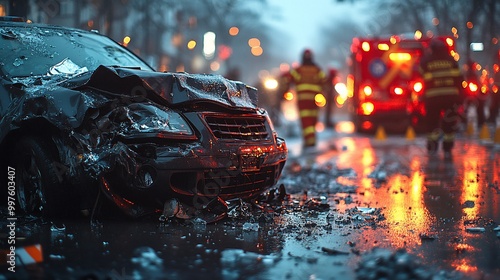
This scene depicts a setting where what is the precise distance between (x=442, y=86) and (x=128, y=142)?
28.7 feet

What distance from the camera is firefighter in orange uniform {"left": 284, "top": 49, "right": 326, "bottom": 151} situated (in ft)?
51.1

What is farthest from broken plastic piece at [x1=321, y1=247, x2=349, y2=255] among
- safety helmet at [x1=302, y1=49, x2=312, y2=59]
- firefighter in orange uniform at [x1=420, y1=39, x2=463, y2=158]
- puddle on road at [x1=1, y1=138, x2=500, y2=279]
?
safety helmet at [x1=302, y1=49, x2=312, y2=59]

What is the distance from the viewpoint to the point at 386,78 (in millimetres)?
→ 21281

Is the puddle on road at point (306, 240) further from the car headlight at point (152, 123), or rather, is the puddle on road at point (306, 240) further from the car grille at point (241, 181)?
the car headlight at point (152, 123)

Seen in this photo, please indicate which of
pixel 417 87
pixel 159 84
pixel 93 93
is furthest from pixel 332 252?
pixel 417 87

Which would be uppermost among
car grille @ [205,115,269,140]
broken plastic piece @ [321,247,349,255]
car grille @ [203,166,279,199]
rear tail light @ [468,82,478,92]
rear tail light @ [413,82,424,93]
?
rear tail light @ [468,82,478,92]

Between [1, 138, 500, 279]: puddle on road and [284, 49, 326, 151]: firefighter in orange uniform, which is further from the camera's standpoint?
[284, 49, 326, 151]: firefighter in orange uniform

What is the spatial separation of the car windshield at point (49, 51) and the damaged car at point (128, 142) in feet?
0.50

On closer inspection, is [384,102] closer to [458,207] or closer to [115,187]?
[458,207]

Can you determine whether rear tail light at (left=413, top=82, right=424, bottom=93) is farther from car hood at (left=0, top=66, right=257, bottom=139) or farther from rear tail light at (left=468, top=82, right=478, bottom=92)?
car hood at (left=0, top=66, right=257, bottom=139)

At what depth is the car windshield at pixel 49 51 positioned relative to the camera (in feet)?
21.3

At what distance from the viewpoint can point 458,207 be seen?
7.19 meters

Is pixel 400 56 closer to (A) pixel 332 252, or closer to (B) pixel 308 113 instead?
(B) pixel 308 113

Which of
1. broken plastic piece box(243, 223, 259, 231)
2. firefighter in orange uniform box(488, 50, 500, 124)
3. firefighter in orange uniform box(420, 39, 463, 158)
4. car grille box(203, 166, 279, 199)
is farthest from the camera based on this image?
firefighter in orange uniform box(488, 50, 500, 124)
